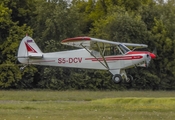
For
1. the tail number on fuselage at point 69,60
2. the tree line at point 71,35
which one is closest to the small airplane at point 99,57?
the tail number on fuselage at point 69,60

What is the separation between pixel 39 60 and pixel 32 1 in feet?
61.9

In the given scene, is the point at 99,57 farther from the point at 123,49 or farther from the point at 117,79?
the point at 117,79

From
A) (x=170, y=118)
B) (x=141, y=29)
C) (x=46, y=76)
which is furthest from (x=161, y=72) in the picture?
(x=170, y=118)

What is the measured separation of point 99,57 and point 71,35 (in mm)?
17380

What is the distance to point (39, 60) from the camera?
124 feet

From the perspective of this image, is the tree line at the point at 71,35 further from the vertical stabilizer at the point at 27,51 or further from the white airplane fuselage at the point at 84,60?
the white airplane fuselage at the point at 84,60

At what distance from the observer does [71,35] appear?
5275cm

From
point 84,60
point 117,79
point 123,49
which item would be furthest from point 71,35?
point 117,79

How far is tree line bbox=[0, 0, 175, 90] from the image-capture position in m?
49.1

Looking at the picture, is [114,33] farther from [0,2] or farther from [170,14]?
[0,2]

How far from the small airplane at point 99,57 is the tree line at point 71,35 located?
10927 mm

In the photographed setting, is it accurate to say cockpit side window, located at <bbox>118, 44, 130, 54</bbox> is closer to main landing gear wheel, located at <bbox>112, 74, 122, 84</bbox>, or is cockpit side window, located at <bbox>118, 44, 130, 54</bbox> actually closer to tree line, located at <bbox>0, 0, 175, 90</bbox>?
main landing gear wheel, located at <bbox>112, 74, 122, 84</bbox>

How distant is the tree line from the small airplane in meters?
10.9

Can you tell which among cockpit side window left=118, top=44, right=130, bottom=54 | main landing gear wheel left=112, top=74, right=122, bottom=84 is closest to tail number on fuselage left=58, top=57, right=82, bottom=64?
cockpit side window left=118, top=44, right=130, bottom=54
